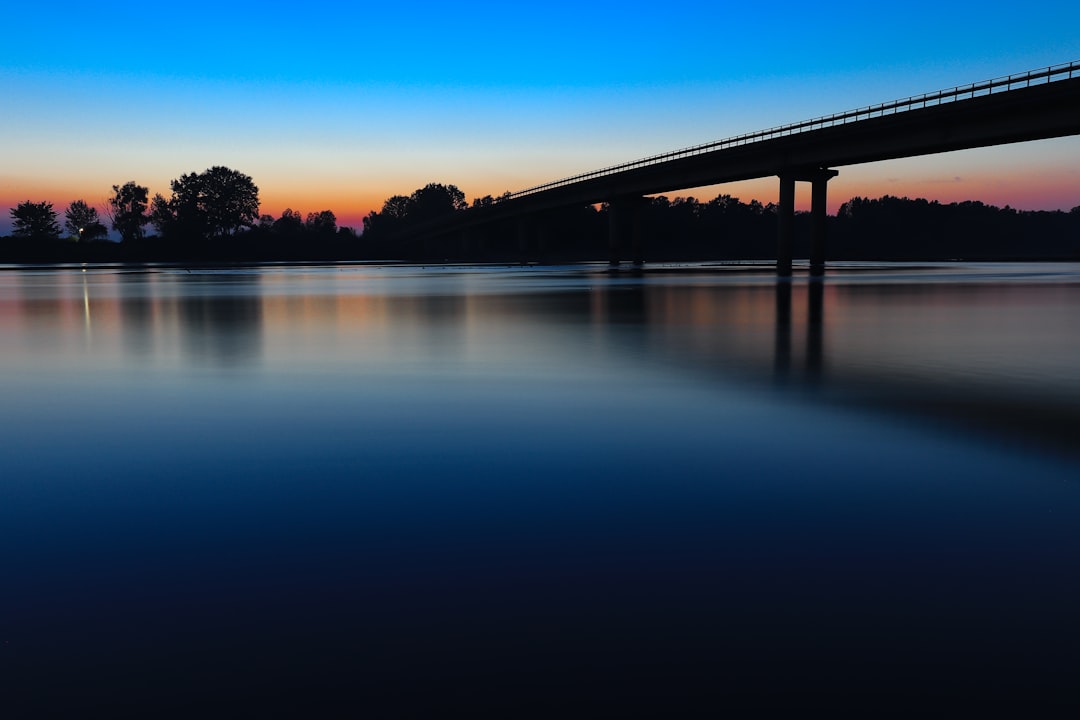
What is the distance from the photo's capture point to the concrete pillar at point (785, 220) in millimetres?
80500

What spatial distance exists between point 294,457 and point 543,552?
387 cm

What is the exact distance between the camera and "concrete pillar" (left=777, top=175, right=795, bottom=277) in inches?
3169

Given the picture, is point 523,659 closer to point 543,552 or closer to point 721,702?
point 721,702

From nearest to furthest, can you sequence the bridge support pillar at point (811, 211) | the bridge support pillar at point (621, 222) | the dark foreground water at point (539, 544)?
the dark foreground water at point (539, 544)
the bridge support pillar at point (811, 211)
the bridge support pillar at point (621, 222)

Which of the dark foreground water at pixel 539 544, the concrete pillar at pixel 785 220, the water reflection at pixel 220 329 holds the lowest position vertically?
the dark foreground water at pixel 539 544

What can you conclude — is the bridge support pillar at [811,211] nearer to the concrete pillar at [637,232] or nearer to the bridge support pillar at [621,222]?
the bridge support pillar at [621,222]

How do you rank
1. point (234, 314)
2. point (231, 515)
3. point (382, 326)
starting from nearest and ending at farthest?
point (231, 515) < point (382, 326) < point (234, 314)

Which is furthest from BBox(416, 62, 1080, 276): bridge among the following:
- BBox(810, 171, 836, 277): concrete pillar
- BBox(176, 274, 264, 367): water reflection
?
BBox(176, 274, 264, 367): water reflection

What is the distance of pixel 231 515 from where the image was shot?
637cm

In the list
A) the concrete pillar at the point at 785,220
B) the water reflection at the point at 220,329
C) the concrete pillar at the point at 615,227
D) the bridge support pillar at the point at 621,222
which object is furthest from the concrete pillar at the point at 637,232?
the water reflection at the point at 220,329

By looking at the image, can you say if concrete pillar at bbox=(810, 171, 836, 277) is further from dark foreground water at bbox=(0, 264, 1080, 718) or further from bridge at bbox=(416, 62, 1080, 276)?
dark foreground water at bbox=(0, 264, 1080, 718)

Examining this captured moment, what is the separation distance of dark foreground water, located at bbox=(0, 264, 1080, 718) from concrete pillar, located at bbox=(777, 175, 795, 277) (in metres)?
70.6

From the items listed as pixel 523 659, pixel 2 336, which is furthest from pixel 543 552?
pixel 2 336

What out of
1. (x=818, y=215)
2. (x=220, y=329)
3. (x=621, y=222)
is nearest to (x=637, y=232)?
(x=621, y=222)
